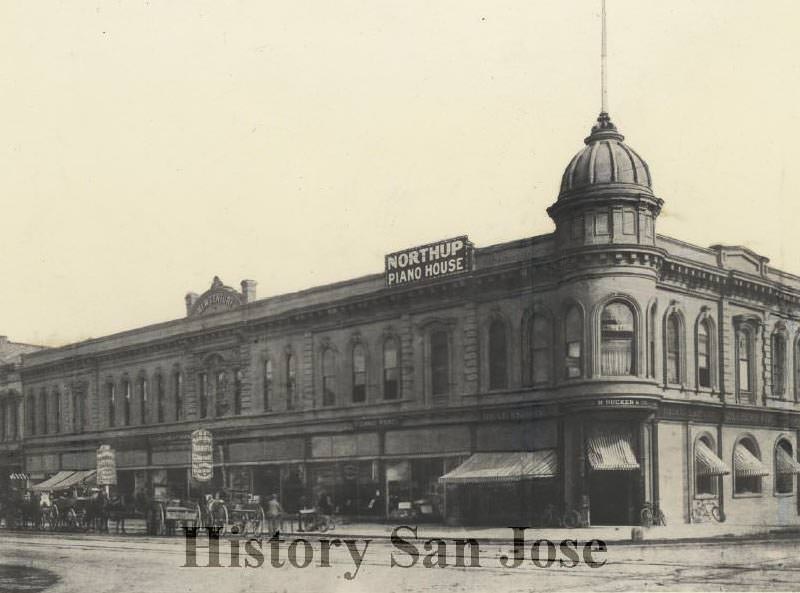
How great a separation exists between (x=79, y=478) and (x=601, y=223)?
26.1 metres

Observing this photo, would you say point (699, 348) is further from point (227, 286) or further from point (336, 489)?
point (227, 286)

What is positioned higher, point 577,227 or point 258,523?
point 577,227

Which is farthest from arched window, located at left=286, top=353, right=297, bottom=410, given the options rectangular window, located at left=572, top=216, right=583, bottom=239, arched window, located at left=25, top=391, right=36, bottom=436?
arched window, located at left=25, top=391, right=36, bottom=436

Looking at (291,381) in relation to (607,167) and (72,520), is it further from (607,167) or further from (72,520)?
(607,167)

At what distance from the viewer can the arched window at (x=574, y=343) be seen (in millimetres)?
27719

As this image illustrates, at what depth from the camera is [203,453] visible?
131 feet

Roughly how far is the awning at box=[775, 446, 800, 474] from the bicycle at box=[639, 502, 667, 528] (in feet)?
17.8

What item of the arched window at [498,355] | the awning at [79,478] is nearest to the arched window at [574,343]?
the arched window at [498,355]

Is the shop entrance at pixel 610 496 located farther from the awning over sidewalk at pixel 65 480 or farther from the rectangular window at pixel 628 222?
the awning over sidewalk at pixel 65 480

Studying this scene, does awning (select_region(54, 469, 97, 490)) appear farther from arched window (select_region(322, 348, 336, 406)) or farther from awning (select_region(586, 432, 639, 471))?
awning (select_region(586, 432, 639, 471))

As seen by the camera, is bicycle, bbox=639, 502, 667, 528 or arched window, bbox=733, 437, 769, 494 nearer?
bicycle, bbox=639, 502, 667, 528

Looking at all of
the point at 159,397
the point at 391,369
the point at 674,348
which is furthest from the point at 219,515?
the point at 674,348

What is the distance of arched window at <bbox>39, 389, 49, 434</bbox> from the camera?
45625 mm

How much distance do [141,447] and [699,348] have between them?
23196 millimetres
